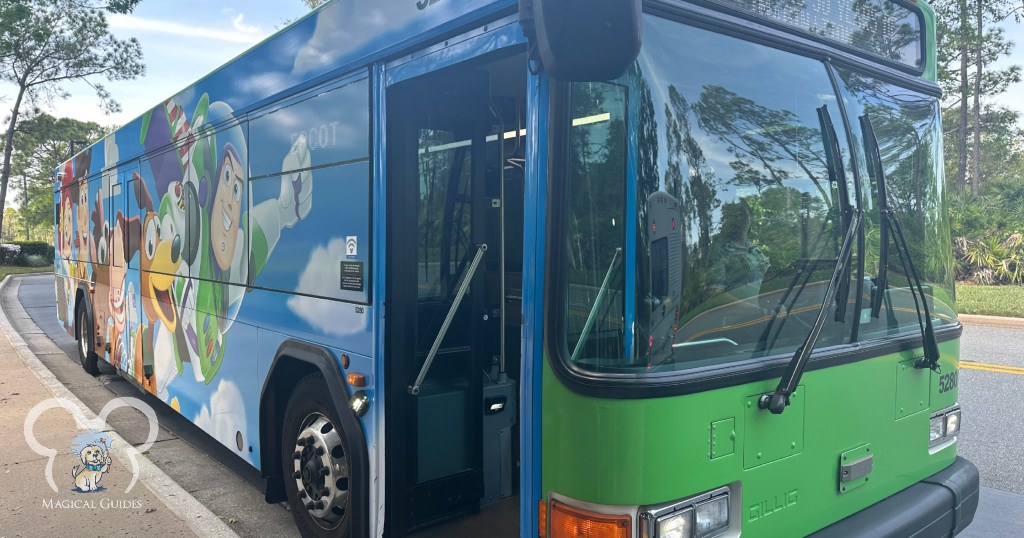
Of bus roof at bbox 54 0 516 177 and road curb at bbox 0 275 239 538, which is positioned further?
road curb at bbox 0 275 239 538

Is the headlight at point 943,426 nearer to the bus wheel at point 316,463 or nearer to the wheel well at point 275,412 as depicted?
the bus wheel at point 316,463

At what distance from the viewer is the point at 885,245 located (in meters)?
2.91

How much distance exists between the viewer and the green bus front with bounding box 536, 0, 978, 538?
2.27 m

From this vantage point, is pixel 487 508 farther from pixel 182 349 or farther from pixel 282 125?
pixel 182 349

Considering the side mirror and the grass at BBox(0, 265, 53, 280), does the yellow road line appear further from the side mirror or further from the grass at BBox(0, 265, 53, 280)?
the grass at BBox(0, 265, 53, 280)

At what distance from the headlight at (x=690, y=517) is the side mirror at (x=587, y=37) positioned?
1.35 meters

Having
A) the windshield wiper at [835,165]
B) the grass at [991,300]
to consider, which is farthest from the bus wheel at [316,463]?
the grass at [991,300]

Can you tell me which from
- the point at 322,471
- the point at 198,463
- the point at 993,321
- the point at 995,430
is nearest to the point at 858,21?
the point at 322,471

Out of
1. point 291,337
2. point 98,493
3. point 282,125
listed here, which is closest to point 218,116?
point 282,125

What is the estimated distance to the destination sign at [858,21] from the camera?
→ 8.87 ft

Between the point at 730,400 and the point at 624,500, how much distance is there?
499 millimetres

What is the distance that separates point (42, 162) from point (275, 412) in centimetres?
5425

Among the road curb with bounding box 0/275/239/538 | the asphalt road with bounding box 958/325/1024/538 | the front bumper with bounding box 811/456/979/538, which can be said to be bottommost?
the road curb with bounding box 0/275/239/538

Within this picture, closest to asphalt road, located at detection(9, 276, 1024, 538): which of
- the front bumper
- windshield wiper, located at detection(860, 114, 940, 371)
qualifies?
the front bumper
